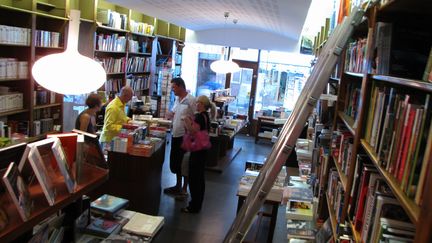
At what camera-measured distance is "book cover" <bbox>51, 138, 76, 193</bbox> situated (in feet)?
6.27

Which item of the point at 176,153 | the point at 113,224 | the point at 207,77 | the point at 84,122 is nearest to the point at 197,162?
the point at 176,153

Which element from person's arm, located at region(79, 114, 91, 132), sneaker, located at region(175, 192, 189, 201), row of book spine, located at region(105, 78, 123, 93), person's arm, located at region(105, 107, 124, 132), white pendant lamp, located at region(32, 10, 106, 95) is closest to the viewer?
white pendant lamp, located at region(32, 10, 106, 95)

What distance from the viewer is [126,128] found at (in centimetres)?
466

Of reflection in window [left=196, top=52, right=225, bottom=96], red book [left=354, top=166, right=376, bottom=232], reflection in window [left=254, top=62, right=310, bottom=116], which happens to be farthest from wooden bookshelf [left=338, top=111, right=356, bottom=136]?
reflection in window [left=196, top=52, right=225, bottom=96]

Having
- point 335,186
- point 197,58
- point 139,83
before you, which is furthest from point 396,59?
point 197,58

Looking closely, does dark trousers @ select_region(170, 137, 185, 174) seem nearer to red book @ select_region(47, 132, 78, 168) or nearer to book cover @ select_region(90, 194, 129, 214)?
book cover @ select_region(90, 194, 129, 214)

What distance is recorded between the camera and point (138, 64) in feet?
29.3

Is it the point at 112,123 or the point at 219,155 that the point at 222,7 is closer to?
the point at 112,123

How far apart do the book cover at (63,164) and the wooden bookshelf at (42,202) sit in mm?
37

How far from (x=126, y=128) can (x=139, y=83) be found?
15.0ft

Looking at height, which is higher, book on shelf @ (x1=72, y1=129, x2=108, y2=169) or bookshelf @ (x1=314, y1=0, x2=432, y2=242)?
bookshelf @ (x1=314, y1=0, x2=432, y2=242)

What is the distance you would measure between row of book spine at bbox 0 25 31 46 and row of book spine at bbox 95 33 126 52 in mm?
1763

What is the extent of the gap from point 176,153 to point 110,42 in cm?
318

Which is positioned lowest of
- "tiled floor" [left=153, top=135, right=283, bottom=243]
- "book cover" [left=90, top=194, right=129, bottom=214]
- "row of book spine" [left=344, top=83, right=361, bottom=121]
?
"tiled floor" [left=153, top=135, right=283, bottom=243]
